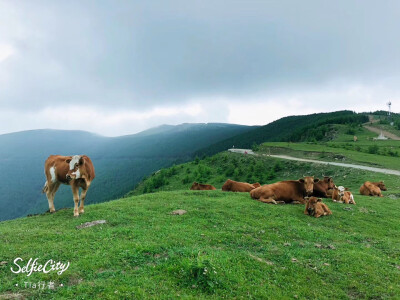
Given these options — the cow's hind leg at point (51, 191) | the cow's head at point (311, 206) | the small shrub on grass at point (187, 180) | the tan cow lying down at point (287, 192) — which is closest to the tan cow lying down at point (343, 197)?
the tan cow lying down at point (287, 192)

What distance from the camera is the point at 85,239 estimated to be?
25.4 feet

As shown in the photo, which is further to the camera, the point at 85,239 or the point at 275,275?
the point at 85,239

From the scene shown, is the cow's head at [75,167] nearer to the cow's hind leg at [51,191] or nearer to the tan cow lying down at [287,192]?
the cow's hind leg at [51,191]

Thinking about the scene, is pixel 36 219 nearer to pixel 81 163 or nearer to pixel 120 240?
pixel 81 163

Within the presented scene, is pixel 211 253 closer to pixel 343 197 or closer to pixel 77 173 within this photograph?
pixel 77 173

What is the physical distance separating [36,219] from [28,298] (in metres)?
6.72

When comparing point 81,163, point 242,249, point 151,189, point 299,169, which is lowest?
point 151,189

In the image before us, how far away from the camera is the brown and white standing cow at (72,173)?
10.7 metres

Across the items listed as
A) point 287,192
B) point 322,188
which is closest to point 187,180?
point 322,188

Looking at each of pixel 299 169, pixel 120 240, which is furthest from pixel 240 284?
pixel 299 169

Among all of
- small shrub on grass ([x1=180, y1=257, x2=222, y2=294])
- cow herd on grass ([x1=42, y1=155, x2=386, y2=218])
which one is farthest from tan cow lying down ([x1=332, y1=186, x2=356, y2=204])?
small shrub on grass ([x1=180, y1=257, x2=222, y2=294])

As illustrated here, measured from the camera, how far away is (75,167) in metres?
10.7

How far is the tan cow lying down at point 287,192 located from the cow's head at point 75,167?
8641 mm

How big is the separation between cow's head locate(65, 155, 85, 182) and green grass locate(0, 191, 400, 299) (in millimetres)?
1625
